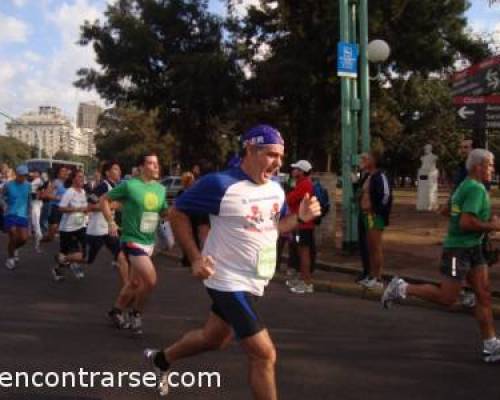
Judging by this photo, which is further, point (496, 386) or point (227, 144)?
point (227, 144)

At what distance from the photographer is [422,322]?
768cm

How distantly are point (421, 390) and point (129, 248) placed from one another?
3.16 m

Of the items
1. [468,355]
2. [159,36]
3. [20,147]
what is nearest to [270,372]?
[468,355]

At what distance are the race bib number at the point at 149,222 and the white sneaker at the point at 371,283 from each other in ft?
12.1

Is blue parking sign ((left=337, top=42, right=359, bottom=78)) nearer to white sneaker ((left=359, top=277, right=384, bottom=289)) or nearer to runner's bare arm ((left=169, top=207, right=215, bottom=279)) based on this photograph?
white sneaker ((left=359, top=277, right=384, bottom=289))

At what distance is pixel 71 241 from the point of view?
→ 1096 cm

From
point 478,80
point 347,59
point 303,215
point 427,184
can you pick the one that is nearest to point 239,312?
point 303,215

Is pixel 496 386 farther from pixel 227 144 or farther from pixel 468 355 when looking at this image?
pixel 227 144

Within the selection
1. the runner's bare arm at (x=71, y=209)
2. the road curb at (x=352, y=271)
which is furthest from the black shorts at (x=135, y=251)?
the road curb at (x=352, y=271)

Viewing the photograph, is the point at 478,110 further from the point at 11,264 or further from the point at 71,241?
the point at 11,264

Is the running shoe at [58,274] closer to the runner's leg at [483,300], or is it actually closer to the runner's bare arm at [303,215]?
the runner's leg at [483,300]

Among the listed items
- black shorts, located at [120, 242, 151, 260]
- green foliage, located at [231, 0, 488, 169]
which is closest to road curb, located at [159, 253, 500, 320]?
black shorts, located at [120, 242, 151, 260]

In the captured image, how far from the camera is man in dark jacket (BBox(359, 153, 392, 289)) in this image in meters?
9.59

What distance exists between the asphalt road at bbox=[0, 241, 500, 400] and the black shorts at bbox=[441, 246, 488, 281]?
2.47ft
